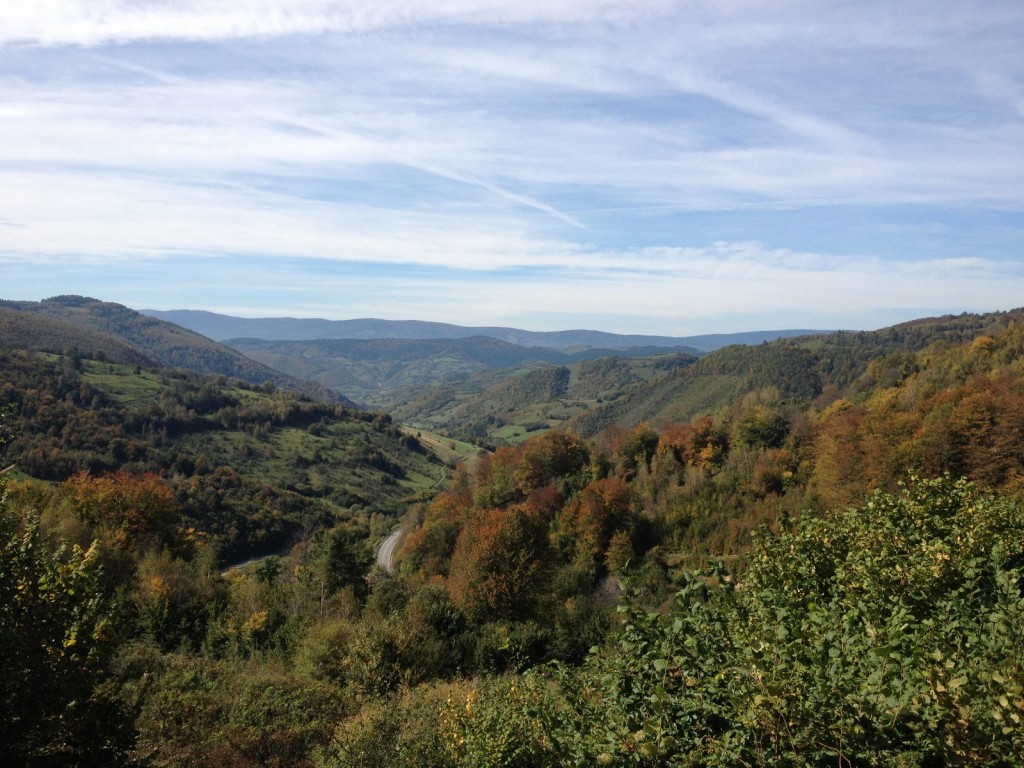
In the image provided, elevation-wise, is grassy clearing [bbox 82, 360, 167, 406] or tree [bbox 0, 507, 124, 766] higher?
tree [bbox 0, 507, 124, 766]

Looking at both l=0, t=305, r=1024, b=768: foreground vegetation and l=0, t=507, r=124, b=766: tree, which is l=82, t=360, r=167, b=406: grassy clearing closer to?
l=0, t=305, r=1024, b=768: foreground vegetation

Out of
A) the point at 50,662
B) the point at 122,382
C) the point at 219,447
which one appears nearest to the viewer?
the point at 50,662

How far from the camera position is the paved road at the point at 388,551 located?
255ft

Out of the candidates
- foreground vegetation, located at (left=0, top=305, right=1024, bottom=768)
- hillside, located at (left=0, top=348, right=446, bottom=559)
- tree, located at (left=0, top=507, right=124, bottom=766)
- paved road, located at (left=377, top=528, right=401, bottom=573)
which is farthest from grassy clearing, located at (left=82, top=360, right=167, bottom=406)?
tree, located at (left=0, top=507, right=124, bottom=766)

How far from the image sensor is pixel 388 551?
8725 centimetres

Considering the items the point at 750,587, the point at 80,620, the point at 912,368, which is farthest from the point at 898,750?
the point at 912,368

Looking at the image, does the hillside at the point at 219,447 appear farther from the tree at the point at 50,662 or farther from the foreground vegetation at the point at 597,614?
the tree at the point at 50,662

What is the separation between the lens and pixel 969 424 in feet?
157

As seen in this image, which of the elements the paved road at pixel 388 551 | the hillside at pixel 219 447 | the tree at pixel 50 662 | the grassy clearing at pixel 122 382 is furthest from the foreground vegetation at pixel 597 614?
the grassy clearing at pixel 122 382

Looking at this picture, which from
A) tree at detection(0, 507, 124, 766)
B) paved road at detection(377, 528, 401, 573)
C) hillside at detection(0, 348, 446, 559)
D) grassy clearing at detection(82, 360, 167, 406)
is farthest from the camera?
grassy clearing at detection(82, 360, 167, 406)

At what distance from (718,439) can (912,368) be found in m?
52.2

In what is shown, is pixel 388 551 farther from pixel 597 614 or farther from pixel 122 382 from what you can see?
pixel 122 382

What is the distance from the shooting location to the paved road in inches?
3061

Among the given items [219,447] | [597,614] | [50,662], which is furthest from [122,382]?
[50,662]
